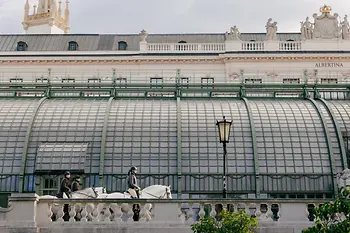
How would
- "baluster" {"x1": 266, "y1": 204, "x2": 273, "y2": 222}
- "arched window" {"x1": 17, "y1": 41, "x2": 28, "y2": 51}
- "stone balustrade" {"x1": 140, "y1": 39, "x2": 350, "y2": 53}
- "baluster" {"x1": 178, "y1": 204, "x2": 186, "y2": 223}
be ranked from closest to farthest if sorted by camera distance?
1. "baluster" {"x1": 178, "y1": 204, "x2": 186, "y2": 223}
2. "baluster" {"x1": 266, "y1": 204, "x2": 273, "y2": 222}
3. "stone balustrade" {"x1": 140, "y1": 39, "x2": 350, "y2": 53}
4. "arched window" {"x1": 17, "y1": 41, "x2": 28, "y2": 51}

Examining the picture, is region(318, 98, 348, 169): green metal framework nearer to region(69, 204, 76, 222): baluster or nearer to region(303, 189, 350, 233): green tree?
region(303, 189, 350, 233): green tree

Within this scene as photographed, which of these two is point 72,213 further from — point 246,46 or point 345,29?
point 345,29

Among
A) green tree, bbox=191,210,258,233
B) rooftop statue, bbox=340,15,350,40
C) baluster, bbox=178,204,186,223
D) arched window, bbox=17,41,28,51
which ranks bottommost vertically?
green tree, bbox=191,210,258,233

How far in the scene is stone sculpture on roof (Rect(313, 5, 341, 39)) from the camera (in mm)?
82062

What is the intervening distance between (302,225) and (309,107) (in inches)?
518

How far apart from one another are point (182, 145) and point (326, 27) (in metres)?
50.6

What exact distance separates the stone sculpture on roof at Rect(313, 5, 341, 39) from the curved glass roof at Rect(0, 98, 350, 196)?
44392 mm

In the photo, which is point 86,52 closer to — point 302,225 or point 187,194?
point 187,194

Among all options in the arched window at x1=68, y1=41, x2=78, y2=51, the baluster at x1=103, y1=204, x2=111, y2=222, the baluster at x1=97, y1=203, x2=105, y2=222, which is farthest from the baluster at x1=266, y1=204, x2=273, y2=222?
the arched window at x1=68, y1=41, x2=78, y2=51

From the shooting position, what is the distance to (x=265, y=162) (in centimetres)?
3522

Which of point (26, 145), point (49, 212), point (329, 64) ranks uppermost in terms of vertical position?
point (329, 64)

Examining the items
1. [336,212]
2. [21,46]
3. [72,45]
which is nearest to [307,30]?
[72,45]

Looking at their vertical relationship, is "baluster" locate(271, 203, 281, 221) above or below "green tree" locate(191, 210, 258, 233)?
above

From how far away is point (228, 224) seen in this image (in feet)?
79.1
